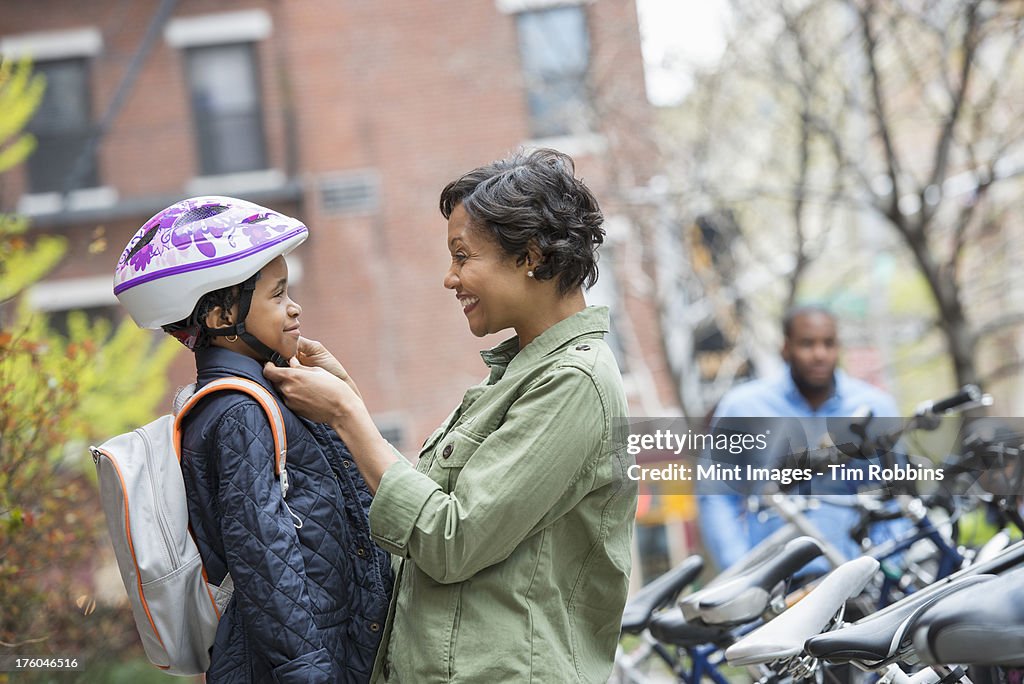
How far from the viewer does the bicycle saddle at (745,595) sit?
118 inches

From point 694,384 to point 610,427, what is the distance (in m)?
8.72

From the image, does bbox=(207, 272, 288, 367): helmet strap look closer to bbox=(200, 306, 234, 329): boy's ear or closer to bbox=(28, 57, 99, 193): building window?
bbox=(200, 306, 234, 329): boy's ear

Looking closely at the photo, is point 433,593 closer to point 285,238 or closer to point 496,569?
point 496,569

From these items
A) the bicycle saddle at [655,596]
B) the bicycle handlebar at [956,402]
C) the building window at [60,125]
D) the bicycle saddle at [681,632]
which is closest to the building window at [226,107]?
the building window at [60,125]

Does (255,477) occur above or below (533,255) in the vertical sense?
below

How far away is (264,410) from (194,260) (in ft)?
1.16

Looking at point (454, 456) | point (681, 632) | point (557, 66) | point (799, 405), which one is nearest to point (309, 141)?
point (557, 66)

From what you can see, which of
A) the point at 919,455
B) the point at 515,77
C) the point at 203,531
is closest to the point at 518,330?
the point at 203,531

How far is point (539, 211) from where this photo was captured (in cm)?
230

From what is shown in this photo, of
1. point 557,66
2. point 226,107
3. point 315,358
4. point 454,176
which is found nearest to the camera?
point 315,358

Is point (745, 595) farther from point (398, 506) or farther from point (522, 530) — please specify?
point (398, 506)

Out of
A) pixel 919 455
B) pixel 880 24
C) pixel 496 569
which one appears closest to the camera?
pixel 496 569

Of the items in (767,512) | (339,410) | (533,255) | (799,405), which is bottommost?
(767,512)

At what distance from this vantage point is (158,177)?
13984mm
